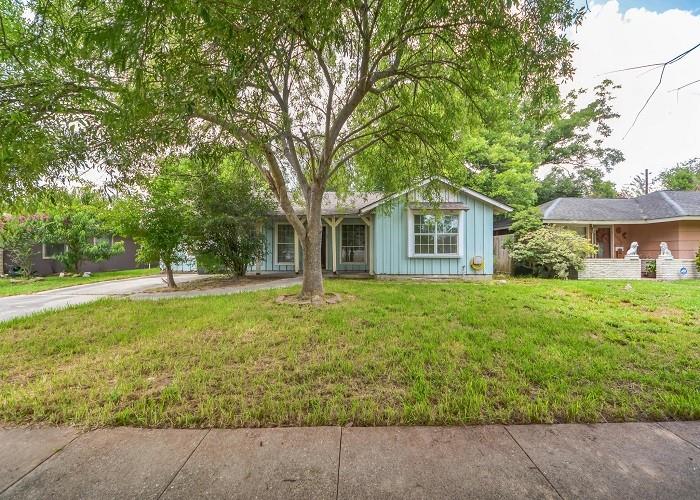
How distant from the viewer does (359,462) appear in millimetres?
2080

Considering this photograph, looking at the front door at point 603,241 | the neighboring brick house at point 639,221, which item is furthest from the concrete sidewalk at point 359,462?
the front door at point 603,241

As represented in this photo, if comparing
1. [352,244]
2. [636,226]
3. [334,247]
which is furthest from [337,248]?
[636,226]

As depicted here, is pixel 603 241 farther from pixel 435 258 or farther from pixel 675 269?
Answer: pixel 435 258

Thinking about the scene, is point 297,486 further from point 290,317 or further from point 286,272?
point 286,272

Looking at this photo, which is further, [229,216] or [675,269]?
[675,269]

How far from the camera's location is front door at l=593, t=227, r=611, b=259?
15.4m

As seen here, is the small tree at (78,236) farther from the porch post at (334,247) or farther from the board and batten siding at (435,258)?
the board and batten siding at (435,258)

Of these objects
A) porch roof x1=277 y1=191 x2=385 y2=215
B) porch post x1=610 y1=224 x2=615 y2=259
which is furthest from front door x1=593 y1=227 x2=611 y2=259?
porch roof x1=277 y1=191 x2=385 y2=215

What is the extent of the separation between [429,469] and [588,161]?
82.5 ft

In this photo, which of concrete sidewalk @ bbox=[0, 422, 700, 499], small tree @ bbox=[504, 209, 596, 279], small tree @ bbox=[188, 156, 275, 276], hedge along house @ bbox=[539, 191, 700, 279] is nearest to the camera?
concrete sidewalk @ bbox=[0, 422, 700, 499]

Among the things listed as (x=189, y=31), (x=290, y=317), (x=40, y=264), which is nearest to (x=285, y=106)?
(x=189, y=31)

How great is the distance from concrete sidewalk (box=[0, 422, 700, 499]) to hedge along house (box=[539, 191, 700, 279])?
11665 millimetres

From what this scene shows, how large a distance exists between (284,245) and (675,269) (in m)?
15.3

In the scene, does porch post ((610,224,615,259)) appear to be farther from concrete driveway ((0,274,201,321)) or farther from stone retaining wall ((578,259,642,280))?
concrete driveway ((0,274,201,321))
